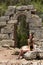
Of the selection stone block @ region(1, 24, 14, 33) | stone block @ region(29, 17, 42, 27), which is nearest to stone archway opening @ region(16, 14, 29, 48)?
stone block @ region(29, 17, 42, 27)

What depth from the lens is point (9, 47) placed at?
1853cm

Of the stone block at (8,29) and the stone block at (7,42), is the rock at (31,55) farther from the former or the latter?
the stone block at (8,29)

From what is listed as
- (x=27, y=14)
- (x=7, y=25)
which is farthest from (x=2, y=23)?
(x=27, y=14)

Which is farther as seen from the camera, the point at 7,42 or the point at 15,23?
the point at 15,23

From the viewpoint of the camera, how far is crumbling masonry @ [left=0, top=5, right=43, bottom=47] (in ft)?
64.1

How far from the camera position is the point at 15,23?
19.8m

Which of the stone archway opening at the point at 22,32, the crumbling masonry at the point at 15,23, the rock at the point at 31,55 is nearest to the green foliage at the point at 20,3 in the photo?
the stone archway opening at the point at 22,32

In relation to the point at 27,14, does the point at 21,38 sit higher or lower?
lower

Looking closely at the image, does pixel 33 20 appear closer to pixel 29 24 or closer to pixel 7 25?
pixel 29 24

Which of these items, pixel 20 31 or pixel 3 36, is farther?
pixel 20 31

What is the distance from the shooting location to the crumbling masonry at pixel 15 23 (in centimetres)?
1955

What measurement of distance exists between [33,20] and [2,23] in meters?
2.08

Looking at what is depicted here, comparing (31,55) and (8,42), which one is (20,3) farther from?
(31,55)

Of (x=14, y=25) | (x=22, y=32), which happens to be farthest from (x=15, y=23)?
(x=22, y=32)
